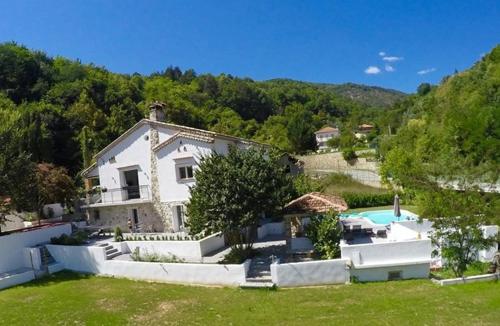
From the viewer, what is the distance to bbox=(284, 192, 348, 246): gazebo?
20.4 meters

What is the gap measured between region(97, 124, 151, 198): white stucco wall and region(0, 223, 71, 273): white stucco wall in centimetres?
776

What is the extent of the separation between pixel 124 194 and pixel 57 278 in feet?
34.2

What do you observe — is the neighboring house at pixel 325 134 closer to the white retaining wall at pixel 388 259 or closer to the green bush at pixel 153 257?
the green bush at pixel 153 257

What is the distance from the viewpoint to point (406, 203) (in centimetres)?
3831

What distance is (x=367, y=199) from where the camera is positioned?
40.0m

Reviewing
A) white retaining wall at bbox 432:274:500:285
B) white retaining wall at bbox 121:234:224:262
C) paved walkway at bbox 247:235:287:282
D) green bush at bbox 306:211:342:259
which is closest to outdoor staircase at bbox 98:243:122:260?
white retaining wall at bbox 121:234:224:262

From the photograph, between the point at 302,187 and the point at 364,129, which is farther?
the point at 364,129

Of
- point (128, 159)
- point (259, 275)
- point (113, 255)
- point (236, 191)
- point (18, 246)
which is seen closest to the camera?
point (259, 275)

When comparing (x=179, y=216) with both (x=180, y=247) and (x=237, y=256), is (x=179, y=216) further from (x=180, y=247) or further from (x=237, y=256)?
(x=237, y=256)

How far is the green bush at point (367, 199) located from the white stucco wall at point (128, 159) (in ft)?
69.7

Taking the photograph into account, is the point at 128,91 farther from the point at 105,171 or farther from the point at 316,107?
the point at 316,107

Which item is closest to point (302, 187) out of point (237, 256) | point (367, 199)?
point (367, 199)

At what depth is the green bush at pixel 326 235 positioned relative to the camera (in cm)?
1891

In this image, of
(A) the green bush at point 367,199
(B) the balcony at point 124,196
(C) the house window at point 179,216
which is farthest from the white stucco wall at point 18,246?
(A) the green bush at point 367,199
